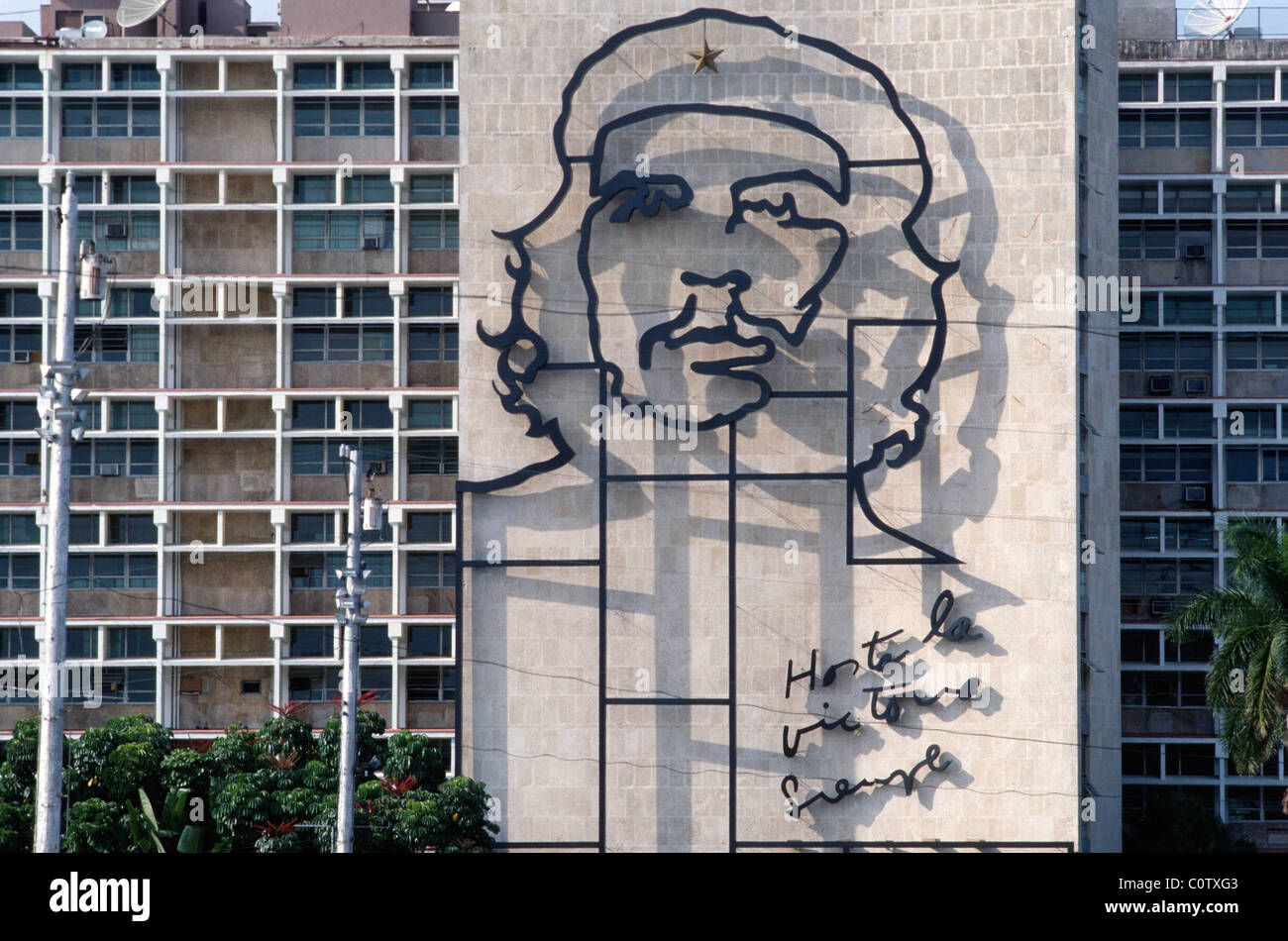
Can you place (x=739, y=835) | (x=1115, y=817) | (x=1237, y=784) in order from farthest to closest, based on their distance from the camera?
(x=1237, y=784), (x=1115, y=817), (x=739, y=835)

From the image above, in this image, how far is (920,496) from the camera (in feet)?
107

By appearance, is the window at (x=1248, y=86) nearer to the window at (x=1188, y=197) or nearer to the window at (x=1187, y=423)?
the window at (x=1188, y=197)

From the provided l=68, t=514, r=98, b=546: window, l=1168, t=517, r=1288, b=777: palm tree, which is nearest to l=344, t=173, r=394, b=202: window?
l=68, t=514, r=98, b=546: window

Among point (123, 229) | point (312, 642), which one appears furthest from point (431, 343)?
point (123, 229)

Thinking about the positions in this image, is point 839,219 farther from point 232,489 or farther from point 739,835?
point 232,489

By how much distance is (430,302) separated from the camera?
48.3 meters

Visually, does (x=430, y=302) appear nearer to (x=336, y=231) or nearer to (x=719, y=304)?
(x=336, y=231)

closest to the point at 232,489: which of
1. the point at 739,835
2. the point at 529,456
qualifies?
the point at 529,456

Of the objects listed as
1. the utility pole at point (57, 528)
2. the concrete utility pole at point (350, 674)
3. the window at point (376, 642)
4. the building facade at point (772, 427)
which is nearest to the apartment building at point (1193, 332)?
the building facade at point (772, 427)

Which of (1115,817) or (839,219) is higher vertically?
(839,219)

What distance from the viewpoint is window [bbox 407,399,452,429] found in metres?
47.8

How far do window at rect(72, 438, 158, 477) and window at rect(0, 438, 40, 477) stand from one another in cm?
128

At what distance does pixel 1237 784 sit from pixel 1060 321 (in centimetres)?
2082

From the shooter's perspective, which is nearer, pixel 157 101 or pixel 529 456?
pixel 529 456
